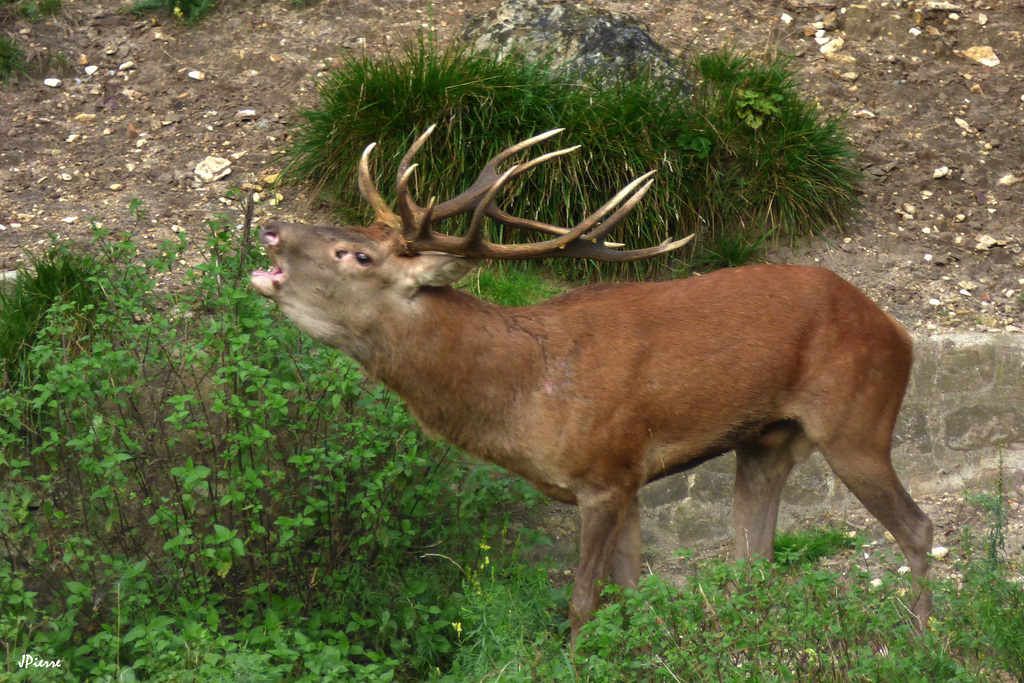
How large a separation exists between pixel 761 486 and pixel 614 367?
1132 mm

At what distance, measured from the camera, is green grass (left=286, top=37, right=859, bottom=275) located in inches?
299

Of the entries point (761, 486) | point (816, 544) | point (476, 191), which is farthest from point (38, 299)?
point (816, 544)

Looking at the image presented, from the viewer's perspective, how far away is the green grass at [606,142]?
299 inches

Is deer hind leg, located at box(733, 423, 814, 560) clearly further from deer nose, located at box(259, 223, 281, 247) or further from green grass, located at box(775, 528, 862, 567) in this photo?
deer nose, located at box(259, 223, 281, 247)

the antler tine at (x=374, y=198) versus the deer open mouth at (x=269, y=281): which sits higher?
the antler tine at (x=374, y=198)

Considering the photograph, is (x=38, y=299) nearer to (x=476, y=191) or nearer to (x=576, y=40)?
(x=476, y=191)

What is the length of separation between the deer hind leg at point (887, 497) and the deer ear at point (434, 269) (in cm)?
179

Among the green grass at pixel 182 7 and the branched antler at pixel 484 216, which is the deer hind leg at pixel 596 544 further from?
the green grass at pixel 182 7

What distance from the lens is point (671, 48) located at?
915cm

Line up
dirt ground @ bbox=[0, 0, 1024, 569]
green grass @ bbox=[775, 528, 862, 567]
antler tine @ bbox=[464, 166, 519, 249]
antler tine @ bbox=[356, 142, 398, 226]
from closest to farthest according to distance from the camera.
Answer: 1. antler tine @ bbox=[464, 166, 519, 249]
2. antler tine @ bbox=[356, 142, 398, 226]
3. green grass @ bbox=[775, 528, 862, 567]
4. dirt ground @ bbox=[0, 0, 1024, 569]

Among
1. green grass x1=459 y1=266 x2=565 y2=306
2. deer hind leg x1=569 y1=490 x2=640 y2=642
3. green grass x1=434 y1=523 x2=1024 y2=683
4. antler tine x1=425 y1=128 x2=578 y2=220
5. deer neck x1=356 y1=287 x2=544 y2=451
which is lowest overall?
green grass x1=459 y1=266 x2=565 y2=306

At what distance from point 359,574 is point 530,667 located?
1312 millimetres

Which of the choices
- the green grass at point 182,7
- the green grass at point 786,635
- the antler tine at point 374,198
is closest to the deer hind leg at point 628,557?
the green grass at point 786,635

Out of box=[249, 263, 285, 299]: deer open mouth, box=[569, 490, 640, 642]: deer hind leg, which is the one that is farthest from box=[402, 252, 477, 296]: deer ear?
box=[569, 490, 640, 642]: deer hind leg
